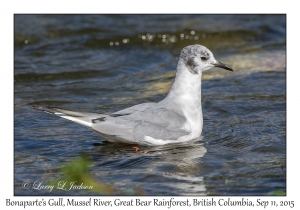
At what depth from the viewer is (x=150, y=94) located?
1064 centimetres

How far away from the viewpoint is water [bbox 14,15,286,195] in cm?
680

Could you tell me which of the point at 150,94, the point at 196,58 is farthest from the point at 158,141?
the point at 150,94

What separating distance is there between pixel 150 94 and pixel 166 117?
9.65 ft

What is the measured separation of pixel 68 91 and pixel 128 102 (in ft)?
4.65

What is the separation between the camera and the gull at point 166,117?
755 centimetres

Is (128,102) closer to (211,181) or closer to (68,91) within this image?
(68,91)

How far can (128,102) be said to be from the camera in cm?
1010
